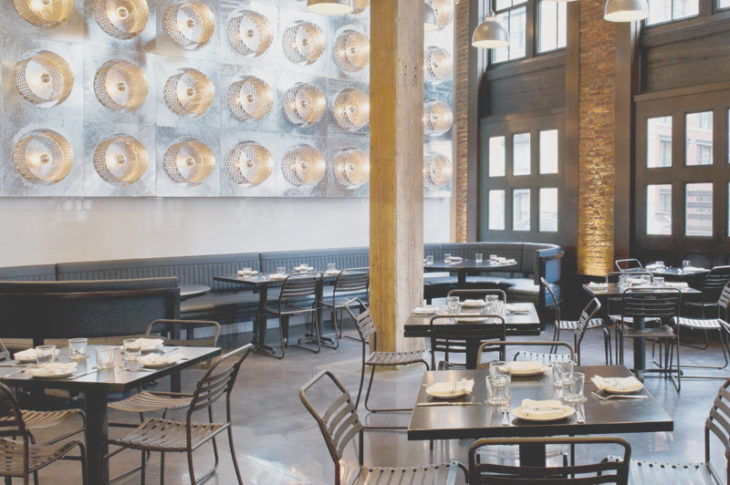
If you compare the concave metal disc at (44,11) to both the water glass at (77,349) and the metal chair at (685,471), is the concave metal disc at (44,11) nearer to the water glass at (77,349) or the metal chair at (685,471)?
the water glass at (77,349)

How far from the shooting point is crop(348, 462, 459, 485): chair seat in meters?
2.73

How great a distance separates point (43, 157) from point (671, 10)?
7.31 meters

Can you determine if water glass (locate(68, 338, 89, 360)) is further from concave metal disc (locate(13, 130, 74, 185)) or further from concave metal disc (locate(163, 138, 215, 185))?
concave metal disc (locate(163, 138, 215, 185))

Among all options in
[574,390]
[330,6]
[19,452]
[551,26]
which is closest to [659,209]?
[551,26]

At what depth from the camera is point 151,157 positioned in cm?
774

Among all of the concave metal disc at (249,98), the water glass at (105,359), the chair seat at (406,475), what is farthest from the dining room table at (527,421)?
the concave metal disc at (249,98)

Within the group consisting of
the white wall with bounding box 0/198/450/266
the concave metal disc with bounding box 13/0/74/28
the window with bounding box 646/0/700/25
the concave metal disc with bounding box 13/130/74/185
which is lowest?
the white wall with bounding box 0/198/450/266

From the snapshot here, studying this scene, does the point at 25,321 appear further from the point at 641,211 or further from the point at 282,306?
the point at 641,211

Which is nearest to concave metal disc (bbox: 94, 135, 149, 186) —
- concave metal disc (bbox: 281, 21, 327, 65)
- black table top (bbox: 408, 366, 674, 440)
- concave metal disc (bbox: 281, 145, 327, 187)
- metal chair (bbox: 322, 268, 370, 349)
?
concave metal disc (bbox: 281, 145, 327, 187)

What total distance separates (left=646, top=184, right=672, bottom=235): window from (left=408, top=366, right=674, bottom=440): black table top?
6.21 m

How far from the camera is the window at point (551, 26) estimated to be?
31.9ft

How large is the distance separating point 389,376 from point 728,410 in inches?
149

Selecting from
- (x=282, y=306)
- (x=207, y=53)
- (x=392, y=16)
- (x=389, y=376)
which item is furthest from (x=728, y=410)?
(x=207, y=53)

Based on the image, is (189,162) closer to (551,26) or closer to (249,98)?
(249,98)
